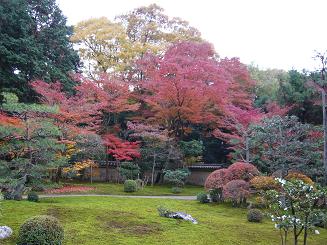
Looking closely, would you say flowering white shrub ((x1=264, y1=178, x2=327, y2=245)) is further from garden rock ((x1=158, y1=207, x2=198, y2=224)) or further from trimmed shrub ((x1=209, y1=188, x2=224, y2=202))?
trimmed shrub ((x1=209, y1=188, x2=224, y2=202))

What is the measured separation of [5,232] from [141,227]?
12.4 ft

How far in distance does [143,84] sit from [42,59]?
6697 millimetres

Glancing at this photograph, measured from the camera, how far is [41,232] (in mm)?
8047

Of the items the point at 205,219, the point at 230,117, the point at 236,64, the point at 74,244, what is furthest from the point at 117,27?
the point at 74,244

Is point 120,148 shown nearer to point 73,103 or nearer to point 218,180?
point 73,103

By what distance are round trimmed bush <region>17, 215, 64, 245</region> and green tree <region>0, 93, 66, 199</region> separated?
5.76 m

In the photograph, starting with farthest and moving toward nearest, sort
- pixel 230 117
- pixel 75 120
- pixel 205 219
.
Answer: pixel 230 117
pixel 75 120
pixel 205 219

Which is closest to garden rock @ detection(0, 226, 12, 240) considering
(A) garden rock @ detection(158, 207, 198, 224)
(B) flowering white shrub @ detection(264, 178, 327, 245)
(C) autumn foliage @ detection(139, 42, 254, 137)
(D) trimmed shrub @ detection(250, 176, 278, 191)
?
(A) garden rock @ detection(158, 207, 198, 224)

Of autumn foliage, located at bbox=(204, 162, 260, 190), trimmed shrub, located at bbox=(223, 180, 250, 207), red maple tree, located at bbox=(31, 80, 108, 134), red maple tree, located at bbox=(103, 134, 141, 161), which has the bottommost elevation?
trimmed shrub, located at bbox=(223, 180, 250, 207)

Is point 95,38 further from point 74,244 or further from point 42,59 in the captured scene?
point 74,244

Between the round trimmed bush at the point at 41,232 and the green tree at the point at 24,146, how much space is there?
5.76 meters

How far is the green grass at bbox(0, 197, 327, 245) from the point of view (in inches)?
387

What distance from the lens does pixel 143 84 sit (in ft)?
80.2

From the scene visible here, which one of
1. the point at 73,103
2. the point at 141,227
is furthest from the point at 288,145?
the point at 73,103
